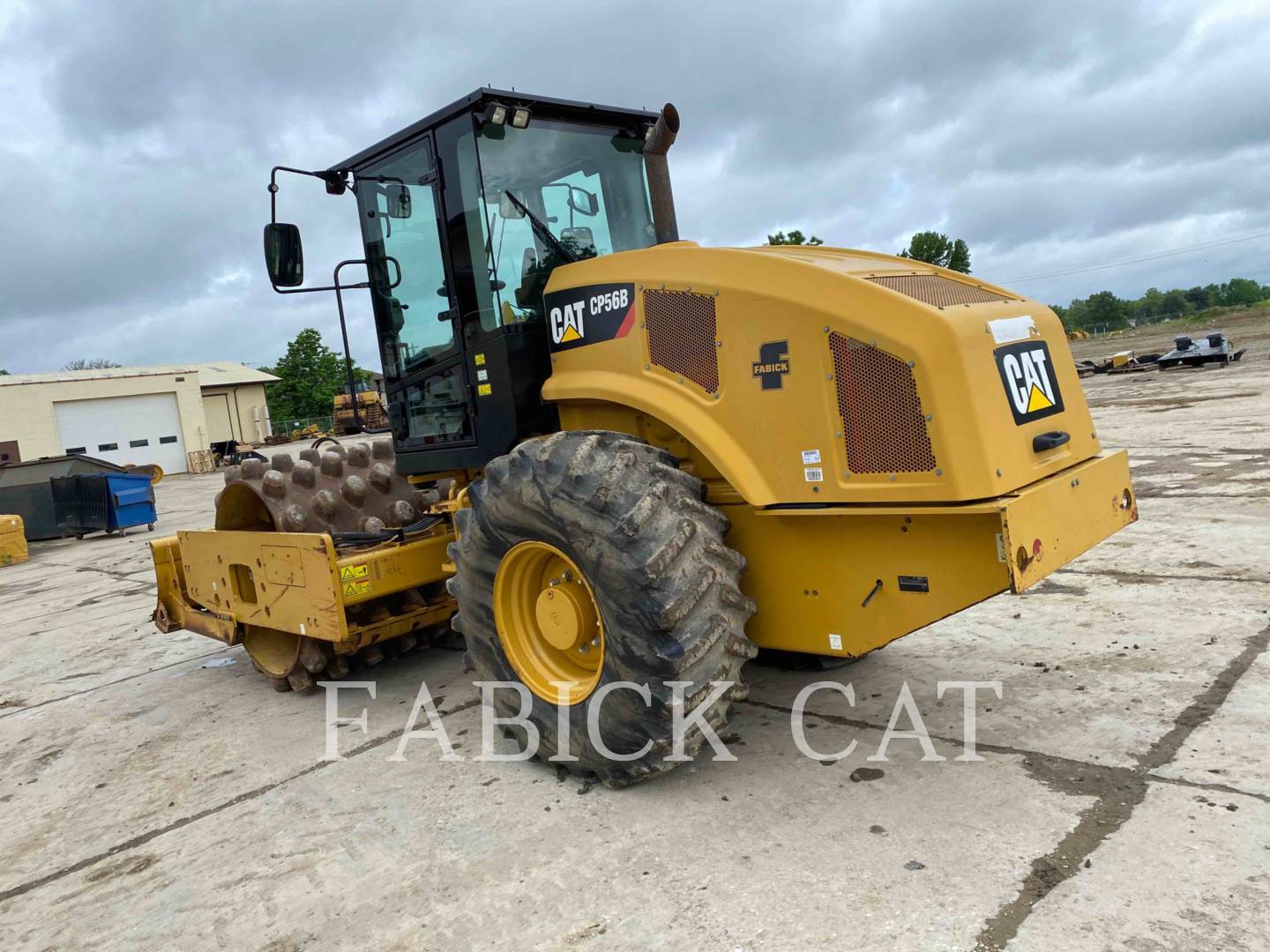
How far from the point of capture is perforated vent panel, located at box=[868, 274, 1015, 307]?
10.9ft

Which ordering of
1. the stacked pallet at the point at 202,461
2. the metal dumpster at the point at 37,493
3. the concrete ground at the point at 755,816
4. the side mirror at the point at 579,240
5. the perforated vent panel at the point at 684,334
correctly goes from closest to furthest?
the concrete ground at the point at 755,816 → the perforated vent panel at the point at 684,334 → the side mirror at the point at 579,240 → the metal dumpster at the point at 37,493 → the stacked pallet at the point at 202,461

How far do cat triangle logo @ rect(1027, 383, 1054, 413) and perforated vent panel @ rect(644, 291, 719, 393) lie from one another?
114cm

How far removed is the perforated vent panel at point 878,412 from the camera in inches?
121

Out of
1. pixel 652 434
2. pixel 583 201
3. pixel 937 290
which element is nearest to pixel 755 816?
pixel 652 434

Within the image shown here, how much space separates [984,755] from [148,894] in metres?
3.12

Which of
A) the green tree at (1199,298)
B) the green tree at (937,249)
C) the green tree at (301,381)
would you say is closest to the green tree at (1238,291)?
the green tree at (1199,298)

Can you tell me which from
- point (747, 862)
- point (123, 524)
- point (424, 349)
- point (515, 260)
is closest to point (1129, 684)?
point (747, 862)

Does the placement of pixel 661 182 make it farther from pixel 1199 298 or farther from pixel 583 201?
pixel 1199 298

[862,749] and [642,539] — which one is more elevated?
[642,539]

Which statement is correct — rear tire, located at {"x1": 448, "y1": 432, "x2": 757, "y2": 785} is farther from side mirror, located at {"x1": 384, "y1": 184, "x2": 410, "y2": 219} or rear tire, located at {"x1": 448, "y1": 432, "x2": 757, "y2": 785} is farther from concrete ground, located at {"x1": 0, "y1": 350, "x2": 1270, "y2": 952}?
side mirror, located at {"x1": 384, "y1": 184, "x2": 410, "y2": 219}

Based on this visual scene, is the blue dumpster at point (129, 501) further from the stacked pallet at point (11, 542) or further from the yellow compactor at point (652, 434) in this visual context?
the yellow compactor at point (652, 434)

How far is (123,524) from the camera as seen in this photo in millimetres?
16109

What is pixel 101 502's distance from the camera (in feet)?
52.5

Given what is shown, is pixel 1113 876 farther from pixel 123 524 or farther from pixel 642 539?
pixel 123 524
